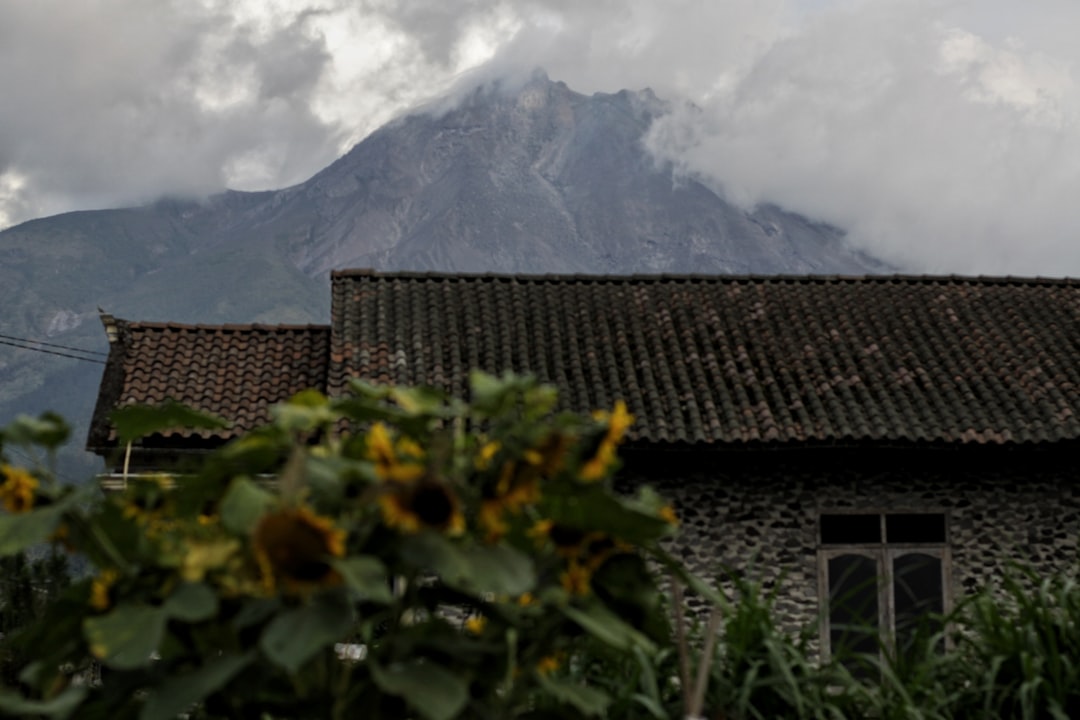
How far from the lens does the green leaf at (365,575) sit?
1981 mm

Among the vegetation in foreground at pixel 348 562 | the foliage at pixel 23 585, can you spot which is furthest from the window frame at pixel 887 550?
the vegetation in foreground at pixel 348 562

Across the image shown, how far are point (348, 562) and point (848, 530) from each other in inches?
469


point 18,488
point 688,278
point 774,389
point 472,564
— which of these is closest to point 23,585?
point 774,389

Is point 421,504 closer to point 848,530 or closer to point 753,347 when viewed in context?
point 848,530

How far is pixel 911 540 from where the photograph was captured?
43.9 feet

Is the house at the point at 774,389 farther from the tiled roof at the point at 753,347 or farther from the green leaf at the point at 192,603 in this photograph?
the green leaf at the point at 192,603

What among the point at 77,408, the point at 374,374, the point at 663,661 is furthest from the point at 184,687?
the point at 77,408

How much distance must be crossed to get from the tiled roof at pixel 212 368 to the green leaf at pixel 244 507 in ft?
37.6

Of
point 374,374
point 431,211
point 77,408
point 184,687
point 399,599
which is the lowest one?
point 184,687

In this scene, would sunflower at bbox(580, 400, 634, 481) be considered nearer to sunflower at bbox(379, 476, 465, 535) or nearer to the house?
sunflower at bbox(379, 476, 465, 535)

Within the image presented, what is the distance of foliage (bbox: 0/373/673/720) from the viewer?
2080 mm

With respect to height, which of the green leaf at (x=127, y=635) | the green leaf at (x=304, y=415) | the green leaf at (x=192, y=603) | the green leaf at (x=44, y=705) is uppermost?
the green leaf at (x=304, y=415)

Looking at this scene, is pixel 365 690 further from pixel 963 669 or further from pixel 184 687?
pixel 963 669

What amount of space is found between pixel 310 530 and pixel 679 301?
14.6m
